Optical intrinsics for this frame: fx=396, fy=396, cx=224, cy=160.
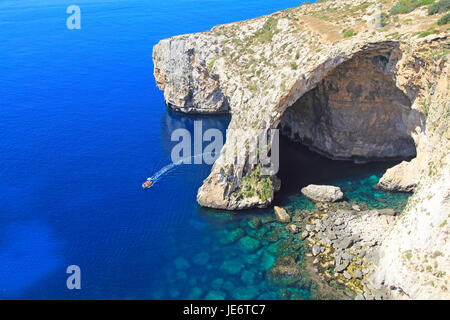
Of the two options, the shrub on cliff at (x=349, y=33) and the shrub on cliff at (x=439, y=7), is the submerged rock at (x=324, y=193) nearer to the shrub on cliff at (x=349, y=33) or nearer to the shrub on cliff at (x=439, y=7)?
the shrub on cliff at (x=349, y=33)

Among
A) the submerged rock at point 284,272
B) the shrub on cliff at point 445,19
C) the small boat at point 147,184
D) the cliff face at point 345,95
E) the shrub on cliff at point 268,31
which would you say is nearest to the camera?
the cliff face at point 345,95

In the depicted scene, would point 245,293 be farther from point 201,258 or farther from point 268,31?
point 268,31

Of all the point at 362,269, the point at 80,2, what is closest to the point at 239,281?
the point at 362,269

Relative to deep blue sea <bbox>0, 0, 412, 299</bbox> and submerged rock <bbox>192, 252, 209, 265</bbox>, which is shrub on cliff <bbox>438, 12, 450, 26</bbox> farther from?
submerged rock <bbox>192, 252, 209, 265</bbox>

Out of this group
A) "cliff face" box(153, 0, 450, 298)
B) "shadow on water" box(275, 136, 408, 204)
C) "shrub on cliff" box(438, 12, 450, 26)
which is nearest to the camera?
"cliff face" box(153, 0, 450, 298)

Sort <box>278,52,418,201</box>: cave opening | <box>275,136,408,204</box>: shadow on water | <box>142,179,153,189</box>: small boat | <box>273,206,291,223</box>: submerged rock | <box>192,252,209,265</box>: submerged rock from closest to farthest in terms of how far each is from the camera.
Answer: <box>192,252,209,265</box>: submerged rock < <box>273,206,291,223</box>: submerged rock < <box>278,52,418,201</box>: cave opening < <box>275,136,408,204</box>: shadow on water < <box>142,179,153,189</box>: small boat

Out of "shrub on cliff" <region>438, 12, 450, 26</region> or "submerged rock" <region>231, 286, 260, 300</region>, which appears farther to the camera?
"shrub on cliff" <region>438, 12, 450, 26</region>

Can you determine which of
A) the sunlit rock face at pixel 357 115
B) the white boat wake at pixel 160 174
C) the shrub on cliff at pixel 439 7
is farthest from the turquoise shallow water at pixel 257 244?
the shrub on cliff at pixel 439 7

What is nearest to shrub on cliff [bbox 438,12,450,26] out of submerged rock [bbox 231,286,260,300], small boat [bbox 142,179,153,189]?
submerged rock [bbox 231,286,260,300]
